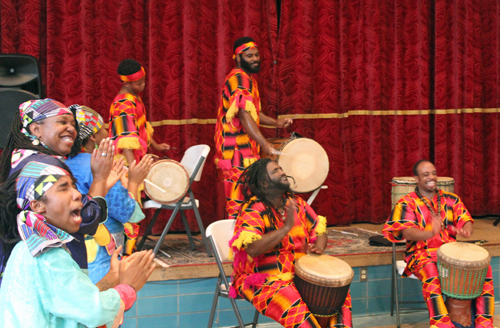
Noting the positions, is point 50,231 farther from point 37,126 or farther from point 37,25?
point 37,25

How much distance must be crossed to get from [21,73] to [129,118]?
0.79 metres

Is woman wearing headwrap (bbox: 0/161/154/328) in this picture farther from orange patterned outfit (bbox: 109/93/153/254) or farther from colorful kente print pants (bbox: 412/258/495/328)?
colorful kente print pants (bbox: 412/258/495/328)

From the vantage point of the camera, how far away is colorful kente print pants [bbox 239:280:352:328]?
2783mm

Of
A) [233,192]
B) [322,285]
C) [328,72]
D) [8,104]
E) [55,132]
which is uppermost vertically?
[328,72]

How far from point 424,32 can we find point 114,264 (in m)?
4.75

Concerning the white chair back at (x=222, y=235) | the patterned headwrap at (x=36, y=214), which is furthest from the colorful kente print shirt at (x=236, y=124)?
the patterned headwrap at (x=36, y=214)

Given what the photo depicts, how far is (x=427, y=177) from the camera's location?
3773 mm

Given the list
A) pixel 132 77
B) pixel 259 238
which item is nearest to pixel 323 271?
pixel 259 238

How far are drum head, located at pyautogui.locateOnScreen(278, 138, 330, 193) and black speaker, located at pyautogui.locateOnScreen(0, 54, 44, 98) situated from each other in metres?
1.80

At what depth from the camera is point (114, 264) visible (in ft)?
5.99

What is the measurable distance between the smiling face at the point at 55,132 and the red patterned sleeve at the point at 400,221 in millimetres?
2342

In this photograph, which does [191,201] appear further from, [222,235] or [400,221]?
[400,221]

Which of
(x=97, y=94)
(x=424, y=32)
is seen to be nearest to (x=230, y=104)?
(x=97, y=94)

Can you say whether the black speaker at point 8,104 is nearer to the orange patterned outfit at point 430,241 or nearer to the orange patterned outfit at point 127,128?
the orange patterned outfit at point 127,128
